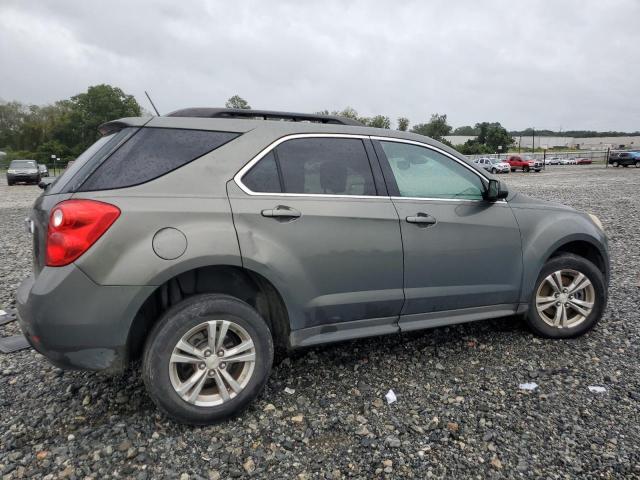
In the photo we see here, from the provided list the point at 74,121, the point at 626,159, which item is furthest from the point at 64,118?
the point at 626,159

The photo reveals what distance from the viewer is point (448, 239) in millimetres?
3182

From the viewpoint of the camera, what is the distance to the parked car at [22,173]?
85.8ft

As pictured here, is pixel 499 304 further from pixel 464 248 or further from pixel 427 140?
pixel 427 140

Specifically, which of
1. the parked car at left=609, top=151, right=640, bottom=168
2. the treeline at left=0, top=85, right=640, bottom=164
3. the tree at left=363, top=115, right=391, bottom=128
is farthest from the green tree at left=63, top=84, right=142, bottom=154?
the parked car at left=609, top=151, right=640, bottom=168

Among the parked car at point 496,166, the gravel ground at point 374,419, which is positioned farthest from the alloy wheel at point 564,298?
the parked car at point 496,166

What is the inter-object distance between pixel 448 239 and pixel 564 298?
4.25 ft

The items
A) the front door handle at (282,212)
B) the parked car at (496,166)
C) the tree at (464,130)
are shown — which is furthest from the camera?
the tree at (464,130)

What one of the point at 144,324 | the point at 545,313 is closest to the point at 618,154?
the point at 545,313

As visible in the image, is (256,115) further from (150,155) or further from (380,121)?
(380,121)

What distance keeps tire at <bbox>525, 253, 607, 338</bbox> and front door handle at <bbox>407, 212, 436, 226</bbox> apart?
1.19 m

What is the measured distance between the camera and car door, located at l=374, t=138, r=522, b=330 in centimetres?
311

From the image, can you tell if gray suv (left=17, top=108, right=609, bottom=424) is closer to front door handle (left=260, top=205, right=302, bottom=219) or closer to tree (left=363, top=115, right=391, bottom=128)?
front door handle (left=260, top=205, right=302, bottom=219)

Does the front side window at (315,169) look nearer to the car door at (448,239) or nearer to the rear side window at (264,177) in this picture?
the rear side window at (264,177)

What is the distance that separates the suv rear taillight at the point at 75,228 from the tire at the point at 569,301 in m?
3.11
